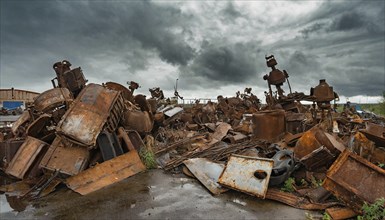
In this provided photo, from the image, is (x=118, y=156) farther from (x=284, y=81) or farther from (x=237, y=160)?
(x=284, y=81)

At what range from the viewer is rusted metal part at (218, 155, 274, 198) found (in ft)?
15.8

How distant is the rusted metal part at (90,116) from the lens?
583 centimetres

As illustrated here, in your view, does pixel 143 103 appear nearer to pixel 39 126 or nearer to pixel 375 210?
pixel 39 126

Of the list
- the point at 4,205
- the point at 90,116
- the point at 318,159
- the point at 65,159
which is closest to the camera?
the point at 4,205

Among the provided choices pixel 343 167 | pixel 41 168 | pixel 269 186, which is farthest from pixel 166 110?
pixel 343 167

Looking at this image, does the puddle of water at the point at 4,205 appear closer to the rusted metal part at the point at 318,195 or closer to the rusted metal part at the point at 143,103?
the rusted metal part at the point at 143,103

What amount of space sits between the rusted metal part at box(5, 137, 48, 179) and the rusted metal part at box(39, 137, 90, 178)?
0.32 m

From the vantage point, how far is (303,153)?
5684mm

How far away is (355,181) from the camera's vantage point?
4.09 m

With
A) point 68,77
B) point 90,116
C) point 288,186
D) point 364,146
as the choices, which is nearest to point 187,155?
point 90,116

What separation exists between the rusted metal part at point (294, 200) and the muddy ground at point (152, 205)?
0.33 ft

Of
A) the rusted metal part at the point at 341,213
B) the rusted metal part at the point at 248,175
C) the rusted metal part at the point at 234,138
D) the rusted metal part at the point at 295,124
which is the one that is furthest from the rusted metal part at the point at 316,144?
the rusted metal part at the point at 234,138

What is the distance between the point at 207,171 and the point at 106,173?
7.02 ft

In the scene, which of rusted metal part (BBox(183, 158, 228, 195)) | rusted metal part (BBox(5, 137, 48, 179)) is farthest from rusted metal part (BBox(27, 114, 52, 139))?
rusted metal part (BBox(183, 158, 228, 195))
